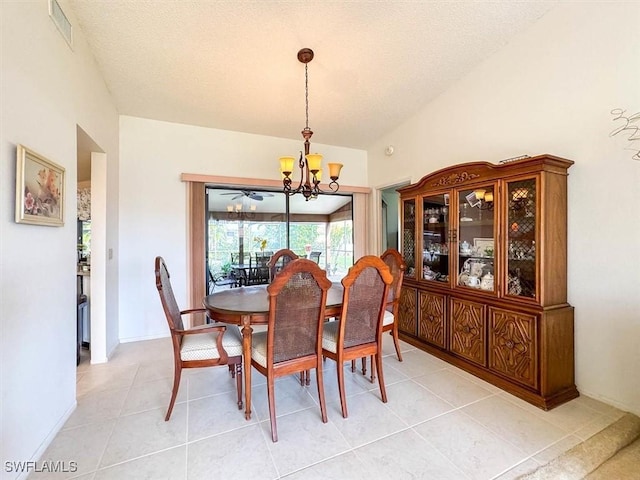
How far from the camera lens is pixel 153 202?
3.61 meters

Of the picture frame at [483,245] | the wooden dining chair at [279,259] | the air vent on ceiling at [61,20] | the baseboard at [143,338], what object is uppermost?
the air vent on ceiling at [61,20]

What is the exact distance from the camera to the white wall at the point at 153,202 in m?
3.52

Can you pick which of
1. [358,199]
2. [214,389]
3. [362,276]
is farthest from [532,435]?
[358,199]

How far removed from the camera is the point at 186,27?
2.36 metres

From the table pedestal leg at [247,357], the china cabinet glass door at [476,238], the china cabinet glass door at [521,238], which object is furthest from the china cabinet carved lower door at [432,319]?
the table pedestal leg at [247,357]

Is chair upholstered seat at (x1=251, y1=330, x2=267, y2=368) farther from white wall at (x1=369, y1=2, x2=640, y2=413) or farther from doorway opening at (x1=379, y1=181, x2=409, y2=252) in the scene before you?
doorway opening at (x1=379, y1=181, x2=409, y2=252)

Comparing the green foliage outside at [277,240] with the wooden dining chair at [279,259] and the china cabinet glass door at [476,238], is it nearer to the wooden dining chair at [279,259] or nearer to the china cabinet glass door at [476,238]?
the wooden dining chair at [279,259]

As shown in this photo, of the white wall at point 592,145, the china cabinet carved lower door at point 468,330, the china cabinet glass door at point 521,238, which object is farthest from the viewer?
the china cabinet carved lower door at point 468,330

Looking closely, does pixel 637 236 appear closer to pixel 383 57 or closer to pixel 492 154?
pixel 492 154

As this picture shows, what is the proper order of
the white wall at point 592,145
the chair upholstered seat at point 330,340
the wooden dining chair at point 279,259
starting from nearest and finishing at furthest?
the white wall at point 592,145, the chair upholstered seat at point 330,340, the wooden dining chair at point 279,259

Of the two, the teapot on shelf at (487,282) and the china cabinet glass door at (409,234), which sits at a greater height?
the china cabinet glass door at (409,234)

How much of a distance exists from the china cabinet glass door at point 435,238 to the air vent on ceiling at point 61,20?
3.30 meters

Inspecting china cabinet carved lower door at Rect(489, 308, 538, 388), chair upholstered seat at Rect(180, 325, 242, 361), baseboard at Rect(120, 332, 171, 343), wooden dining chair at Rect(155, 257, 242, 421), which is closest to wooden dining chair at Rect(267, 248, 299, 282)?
chair upholstered seat at Rect(180, 325, 242, 361)

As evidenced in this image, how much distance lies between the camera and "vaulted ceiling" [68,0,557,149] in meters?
2.28
